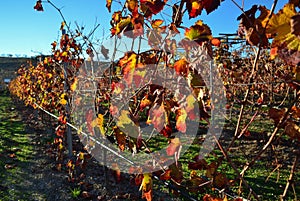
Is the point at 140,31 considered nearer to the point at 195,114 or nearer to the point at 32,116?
the point at 195,114

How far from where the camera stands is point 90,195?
3533 millimetres

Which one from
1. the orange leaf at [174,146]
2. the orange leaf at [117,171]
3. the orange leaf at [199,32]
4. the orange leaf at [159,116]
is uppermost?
the orange leaf at [199,32]

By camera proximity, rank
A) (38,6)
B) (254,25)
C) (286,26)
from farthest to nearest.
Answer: (38,6)
(254,25)
(286,26)

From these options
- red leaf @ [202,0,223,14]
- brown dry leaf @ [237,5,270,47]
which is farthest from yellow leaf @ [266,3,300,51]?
red leaf @ [202,0,223,14]

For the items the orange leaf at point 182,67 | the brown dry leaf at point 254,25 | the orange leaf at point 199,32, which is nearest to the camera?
the brown dry leaf at point 254,25

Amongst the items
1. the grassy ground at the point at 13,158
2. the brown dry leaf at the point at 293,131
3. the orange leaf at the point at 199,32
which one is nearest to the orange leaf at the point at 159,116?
the orange leaf at the point at 199,32

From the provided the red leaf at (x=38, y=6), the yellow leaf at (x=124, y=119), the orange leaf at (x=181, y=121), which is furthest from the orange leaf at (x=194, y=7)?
the red leaf at (x=38, y=6)

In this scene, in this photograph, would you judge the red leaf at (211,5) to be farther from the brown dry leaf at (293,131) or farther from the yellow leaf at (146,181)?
the yellow leaf at (146,181)

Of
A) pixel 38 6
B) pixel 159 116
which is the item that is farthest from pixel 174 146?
pixel 38 6

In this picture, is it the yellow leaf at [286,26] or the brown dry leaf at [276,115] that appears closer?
the yellow leaf at [286,26]

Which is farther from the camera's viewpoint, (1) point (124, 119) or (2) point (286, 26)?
(1) point (124, 119)

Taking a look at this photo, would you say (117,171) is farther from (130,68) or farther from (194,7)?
(194,7)

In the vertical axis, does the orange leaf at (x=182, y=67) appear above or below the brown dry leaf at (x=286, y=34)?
below

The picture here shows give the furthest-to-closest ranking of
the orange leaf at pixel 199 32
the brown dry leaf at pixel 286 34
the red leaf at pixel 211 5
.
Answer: the orange leaf at pixel 199 32, the red leaf at pixel 211 5, the brown dry leaf at pixel 286 34
